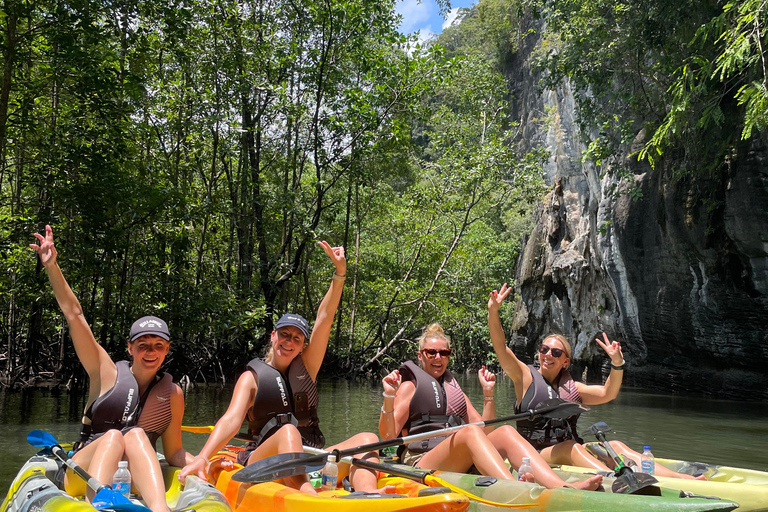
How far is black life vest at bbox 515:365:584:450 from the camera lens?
4643 millimetres

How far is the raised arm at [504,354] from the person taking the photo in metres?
4.57

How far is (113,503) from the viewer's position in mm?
2842

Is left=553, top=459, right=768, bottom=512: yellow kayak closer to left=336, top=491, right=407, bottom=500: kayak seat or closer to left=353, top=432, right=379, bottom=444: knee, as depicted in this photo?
left=353, top=432, right=379, bottom=444: knee

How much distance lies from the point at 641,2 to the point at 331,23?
6.90 m

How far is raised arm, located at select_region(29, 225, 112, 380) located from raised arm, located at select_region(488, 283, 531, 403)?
2496mm

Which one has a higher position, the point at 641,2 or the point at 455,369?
the point at 641,2

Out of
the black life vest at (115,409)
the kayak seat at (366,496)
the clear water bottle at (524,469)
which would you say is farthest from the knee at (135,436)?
the clear water bottle at (524,469)

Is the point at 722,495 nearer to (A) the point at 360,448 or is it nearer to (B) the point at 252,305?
(A) the point at 360,448

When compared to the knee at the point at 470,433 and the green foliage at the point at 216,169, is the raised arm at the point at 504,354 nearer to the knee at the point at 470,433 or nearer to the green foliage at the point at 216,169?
the knee at the point at 470,433

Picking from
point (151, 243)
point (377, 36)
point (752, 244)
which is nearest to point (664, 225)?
point (752, 244)

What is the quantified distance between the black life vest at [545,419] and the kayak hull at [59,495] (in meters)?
2.34

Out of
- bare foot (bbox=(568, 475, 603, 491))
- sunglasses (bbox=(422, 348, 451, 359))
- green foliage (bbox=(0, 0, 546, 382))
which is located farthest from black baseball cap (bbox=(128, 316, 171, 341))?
green foliage (bbox=(0, 0, 546, 382))

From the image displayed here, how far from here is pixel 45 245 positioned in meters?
3.64

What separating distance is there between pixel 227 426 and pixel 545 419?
7.61 feet
